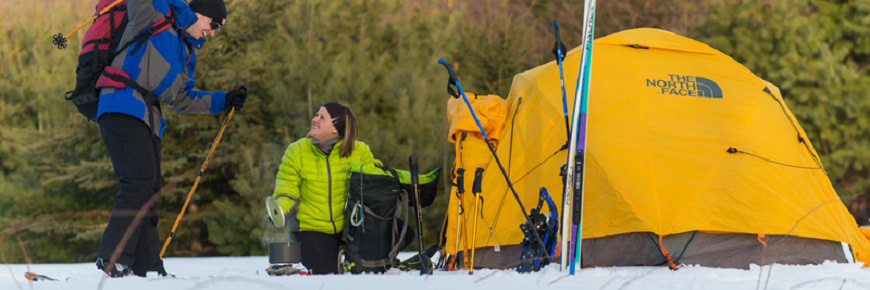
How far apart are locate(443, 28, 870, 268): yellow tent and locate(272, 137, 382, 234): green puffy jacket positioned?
0.69 metres

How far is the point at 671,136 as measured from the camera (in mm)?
5180

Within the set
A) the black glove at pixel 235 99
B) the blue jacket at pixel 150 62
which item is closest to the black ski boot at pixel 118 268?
the blue jacket at pixel 150 62

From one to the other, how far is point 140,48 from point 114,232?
782 mm

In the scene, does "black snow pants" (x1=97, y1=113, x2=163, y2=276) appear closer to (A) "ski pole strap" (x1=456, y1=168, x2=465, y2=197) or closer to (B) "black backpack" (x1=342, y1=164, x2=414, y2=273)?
(B) "black backpack" (x1=342, y1=164, x2=414, y2=273)

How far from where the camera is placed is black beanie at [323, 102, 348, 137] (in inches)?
196

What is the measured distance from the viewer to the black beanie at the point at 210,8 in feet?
13.1

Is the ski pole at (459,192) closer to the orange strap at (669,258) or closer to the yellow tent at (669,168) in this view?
the yellow tent at (669,168)

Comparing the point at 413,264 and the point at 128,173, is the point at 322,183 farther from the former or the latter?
the point at 128,173

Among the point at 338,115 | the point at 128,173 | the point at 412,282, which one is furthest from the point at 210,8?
the point at 412,282

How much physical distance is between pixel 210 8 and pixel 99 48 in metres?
0.56

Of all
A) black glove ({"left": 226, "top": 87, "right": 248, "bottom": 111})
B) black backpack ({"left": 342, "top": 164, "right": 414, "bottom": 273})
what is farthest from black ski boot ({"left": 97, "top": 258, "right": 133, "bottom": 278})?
black backpack ({"left": 342, "top": 164, "right": 414, "bottom": 273})

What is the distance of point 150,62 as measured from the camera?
3.75m

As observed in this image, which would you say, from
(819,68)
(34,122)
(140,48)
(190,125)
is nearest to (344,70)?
(190,125)

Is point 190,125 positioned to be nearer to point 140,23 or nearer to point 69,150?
point 69,150
